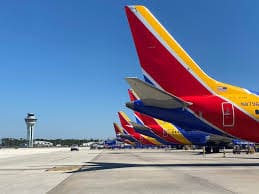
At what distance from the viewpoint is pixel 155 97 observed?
24.0 metres

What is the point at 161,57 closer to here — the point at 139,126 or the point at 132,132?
the point at 139,126

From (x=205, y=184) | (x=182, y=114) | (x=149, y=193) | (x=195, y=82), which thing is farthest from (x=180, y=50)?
(x=149, y=193)

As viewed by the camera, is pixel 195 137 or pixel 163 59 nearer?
pixel 163 59

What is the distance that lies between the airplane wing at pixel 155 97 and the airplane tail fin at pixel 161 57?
5.38ft

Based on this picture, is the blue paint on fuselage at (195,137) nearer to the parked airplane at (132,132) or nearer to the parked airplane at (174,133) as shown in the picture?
the parked airplane at (174,133)

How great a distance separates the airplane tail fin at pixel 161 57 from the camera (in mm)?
25734

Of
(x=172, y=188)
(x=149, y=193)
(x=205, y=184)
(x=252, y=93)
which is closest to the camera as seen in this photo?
(x=149, y=193)

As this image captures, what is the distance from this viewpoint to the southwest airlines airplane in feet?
82.8

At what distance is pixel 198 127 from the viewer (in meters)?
25.8

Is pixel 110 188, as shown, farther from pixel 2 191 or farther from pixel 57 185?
pixel 2 191

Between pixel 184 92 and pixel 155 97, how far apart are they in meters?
3.10

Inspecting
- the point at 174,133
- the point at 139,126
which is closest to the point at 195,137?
the point at 174,133

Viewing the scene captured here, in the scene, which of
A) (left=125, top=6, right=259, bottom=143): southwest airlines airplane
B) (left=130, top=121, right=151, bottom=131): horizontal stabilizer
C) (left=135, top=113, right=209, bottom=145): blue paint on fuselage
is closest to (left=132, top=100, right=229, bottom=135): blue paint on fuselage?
(left=125, top=6, right=259, bottom=143): southwest airlines airplane

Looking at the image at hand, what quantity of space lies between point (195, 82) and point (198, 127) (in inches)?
125
